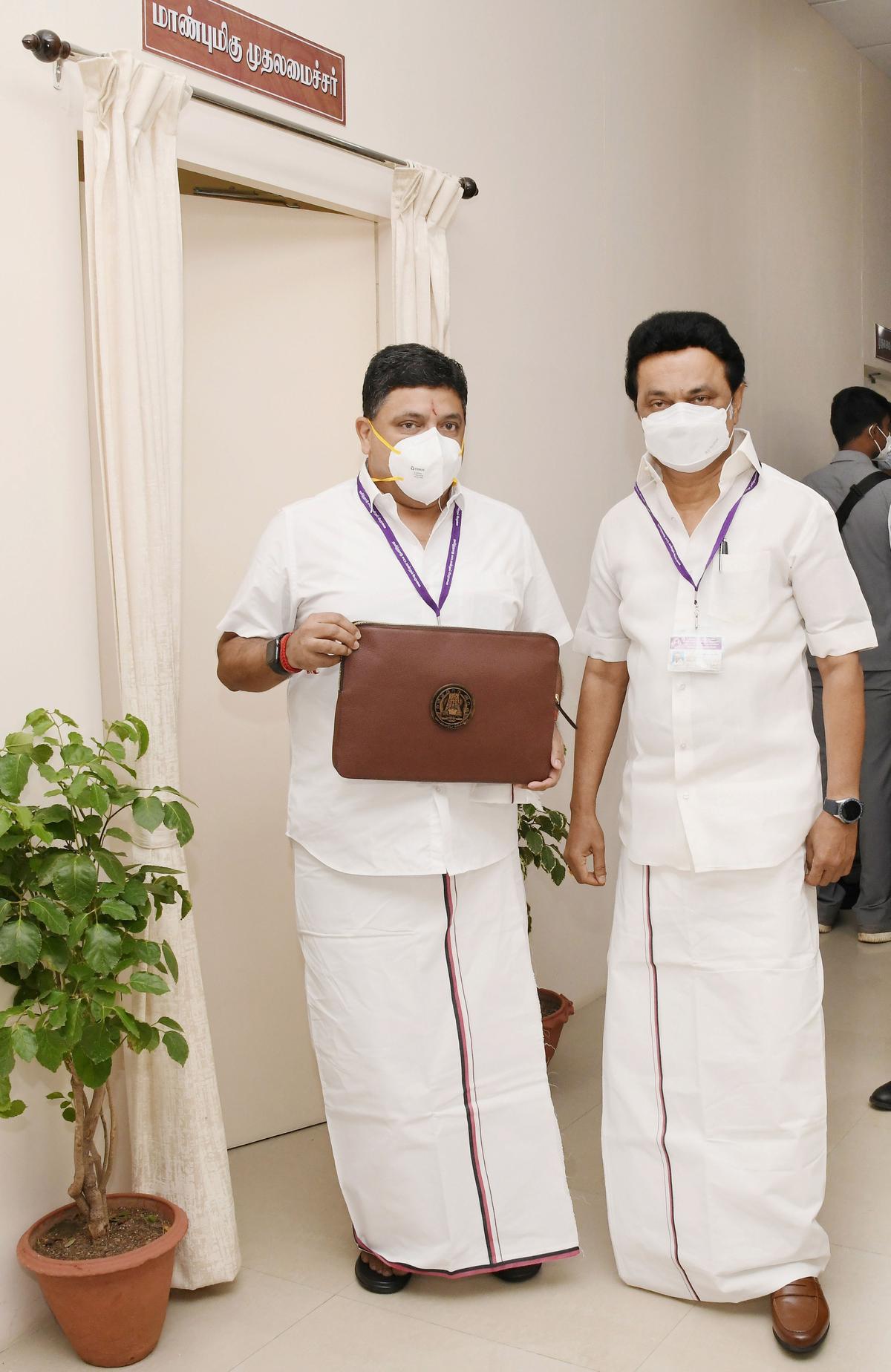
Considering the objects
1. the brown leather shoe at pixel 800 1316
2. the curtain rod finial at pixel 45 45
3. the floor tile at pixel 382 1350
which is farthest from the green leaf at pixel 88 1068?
the curtain rod finial at pixel 45 45

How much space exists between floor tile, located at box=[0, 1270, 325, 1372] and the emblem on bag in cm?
108

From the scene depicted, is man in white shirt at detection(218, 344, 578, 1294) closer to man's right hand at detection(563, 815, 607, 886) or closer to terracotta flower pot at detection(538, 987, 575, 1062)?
man's right hand at detection(563, 815, 607, 886)

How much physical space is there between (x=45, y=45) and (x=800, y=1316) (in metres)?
2.40

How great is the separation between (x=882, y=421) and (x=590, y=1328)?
3755mm

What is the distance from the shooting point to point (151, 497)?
2260 millimetres

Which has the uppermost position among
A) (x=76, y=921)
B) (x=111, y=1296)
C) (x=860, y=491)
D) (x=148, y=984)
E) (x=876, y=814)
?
(x=860, y=491)

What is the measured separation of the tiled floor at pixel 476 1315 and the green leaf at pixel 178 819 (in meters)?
0.87

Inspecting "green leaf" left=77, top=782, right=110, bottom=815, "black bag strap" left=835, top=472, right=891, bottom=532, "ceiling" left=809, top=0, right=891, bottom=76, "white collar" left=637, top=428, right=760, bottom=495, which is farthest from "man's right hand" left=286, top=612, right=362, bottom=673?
"ceiling" left=809, top=0, right=891, bottom=76

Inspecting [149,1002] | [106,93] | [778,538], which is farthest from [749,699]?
[106,93]

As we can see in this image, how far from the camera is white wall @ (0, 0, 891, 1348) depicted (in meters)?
2.20

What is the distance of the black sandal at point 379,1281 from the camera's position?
2311 millimetres

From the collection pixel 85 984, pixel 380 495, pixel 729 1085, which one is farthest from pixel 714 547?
pixel 85 984

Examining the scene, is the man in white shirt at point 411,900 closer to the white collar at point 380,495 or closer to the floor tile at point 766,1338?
the white collar at point 380,495

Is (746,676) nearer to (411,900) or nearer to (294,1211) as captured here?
(411,900)
